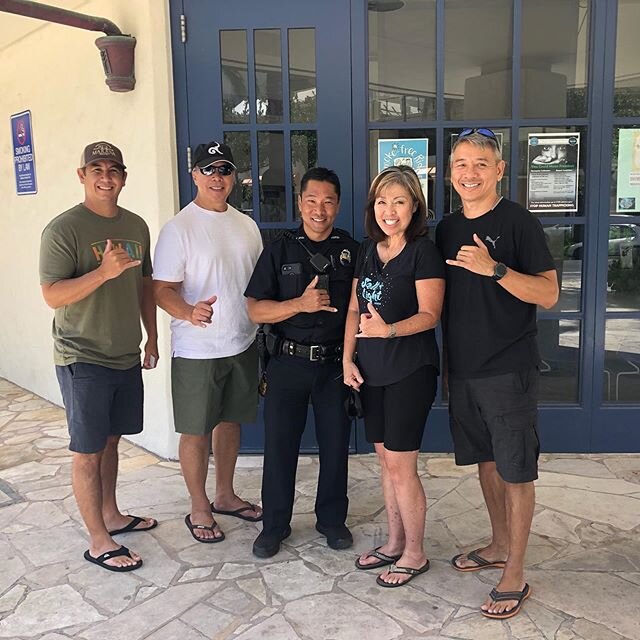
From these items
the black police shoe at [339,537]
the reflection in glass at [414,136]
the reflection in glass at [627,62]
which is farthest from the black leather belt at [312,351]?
the reflection in glass at [627,62]

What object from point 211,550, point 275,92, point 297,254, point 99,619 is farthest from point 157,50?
point 99,619

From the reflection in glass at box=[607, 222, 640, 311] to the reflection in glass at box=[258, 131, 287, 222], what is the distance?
6.30 ft

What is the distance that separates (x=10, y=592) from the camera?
2721 mm

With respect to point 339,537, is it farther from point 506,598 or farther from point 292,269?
point 292,269

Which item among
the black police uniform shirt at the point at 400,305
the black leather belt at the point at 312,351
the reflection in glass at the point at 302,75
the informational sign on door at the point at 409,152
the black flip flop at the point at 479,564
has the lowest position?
the black flip flop at the point at 479,564

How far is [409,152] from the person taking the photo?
3896 mm

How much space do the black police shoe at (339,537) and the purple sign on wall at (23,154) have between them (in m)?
3.66

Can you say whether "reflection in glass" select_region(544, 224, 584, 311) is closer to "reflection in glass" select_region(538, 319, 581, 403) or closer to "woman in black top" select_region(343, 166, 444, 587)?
"reflection in glass" select_region(538, 319, 581, 403)

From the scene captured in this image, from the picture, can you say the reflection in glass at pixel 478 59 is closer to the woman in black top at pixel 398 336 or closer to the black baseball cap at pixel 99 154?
the woman in black top at pixel 398 336

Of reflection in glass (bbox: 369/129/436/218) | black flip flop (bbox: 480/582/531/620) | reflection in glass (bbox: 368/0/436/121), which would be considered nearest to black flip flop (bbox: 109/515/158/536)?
black flip flop (bbox: 480/582/531/620)

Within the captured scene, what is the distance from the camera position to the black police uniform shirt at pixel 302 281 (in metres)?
2.87

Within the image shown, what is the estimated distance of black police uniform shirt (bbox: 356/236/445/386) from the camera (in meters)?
2.55

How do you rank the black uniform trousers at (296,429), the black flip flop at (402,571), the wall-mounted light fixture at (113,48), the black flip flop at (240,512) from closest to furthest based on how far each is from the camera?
1. the black flip flop at (402,571)
2. the black uniform trousers at (296,429)
3. the black flip flop at (240,512)
4. the wall-mounted light fixture at (113,48)

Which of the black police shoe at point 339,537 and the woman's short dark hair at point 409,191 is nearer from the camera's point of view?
the woman's short dark hair at point 409,191
